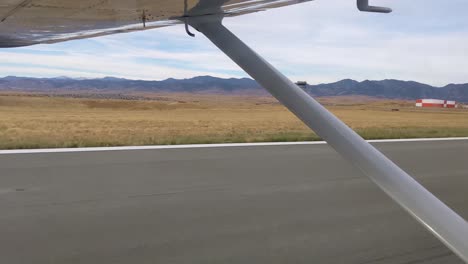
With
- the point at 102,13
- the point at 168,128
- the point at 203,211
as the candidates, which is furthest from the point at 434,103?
the point at 102,13

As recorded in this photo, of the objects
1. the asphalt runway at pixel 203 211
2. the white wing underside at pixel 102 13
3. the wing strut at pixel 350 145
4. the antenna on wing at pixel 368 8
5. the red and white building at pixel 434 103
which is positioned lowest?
the red and white building at pixel 434 103

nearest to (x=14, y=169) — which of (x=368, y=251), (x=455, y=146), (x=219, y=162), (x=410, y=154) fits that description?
(x=219, y=162)

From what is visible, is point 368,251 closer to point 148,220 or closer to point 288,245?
point 288,245

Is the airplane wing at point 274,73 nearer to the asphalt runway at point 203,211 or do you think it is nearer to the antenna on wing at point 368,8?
the antenna on wing at point 368,8

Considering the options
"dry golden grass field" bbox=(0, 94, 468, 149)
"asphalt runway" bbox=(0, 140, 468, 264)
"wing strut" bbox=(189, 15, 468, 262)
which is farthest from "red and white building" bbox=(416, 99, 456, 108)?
"wing strut" bbox=(189, 15, 468, 262)

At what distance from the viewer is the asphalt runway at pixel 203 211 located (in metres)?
4.83

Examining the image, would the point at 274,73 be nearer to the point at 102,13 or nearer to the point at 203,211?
the point at 102,13

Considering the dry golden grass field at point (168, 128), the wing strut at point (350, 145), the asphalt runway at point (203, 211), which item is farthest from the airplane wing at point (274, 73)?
the dry golden grass field at point (168, 128)

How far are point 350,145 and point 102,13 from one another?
1718 millimetres

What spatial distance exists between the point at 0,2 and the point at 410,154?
1222 centimetres

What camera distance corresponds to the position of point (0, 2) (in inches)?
99.6

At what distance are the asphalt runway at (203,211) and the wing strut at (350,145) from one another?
94.3 inches

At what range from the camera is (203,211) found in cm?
641

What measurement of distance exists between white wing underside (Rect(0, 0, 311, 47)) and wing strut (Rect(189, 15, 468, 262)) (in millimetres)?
153
